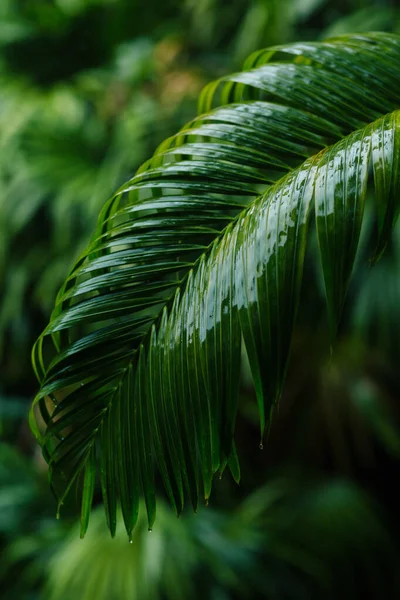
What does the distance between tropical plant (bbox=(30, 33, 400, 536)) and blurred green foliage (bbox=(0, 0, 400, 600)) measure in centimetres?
99

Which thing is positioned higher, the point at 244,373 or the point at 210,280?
the point at 210,280

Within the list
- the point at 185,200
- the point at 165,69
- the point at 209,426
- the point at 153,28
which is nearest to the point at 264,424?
the point at 209,426

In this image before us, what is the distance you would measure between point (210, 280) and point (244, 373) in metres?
1.32

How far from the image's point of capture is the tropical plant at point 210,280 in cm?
48

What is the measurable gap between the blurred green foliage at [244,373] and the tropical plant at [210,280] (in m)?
0.99

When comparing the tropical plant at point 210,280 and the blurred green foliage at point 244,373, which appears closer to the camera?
the tropical plant at point 210,280

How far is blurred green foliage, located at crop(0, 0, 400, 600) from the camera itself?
1598 millimetres

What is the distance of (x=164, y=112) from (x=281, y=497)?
1.20 m

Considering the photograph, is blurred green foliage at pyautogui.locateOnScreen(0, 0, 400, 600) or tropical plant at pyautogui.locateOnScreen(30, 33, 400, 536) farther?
blurred green foliage at pyautogui.locateOnScreen(0, 0, 400, 600)

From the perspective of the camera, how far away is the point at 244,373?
5.96 ft

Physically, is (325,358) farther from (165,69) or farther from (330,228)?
(330,228)

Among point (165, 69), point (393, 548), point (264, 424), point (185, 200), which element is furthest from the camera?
point (165, 69)

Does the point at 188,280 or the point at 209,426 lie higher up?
the point at 188,280

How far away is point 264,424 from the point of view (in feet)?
1.56
